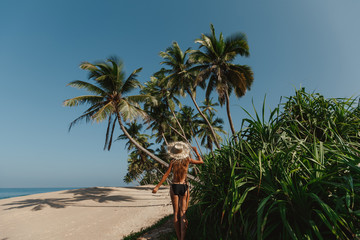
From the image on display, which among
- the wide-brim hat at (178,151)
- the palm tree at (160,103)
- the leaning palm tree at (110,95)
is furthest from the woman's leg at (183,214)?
the palm tree at (160,103)

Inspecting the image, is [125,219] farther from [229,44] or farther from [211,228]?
[229,44]

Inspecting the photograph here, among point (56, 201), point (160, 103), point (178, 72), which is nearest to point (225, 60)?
point (178, 72)

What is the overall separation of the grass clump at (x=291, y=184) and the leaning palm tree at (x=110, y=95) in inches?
338

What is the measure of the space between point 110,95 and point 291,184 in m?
11.9

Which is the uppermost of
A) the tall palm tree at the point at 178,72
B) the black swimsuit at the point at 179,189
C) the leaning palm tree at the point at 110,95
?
the tall palm tree at the point at 178,72

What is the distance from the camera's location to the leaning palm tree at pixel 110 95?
10914 millimetres

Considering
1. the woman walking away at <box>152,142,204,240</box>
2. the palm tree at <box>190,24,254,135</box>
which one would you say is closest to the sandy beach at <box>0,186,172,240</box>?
the woman walking away at <box>152,142,204,240</box>

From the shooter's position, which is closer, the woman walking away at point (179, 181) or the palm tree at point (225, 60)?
the woman walking away at point (179, 181)

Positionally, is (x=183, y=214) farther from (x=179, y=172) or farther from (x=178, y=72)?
(x=178, y=72)

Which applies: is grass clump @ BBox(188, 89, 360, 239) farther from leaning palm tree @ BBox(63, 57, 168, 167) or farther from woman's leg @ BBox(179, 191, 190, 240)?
leaning palm tree @ BBox(63, 57, 168, 167)

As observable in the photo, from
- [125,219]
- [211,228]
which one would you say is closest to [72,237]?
[125,219]

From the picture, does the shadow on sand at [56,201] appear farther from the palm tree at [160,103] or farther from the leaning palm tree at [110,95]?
the palm tree at [160,103]

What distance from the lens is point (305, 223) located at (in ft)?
6.63

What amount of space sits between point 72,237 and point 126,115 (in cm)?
630
